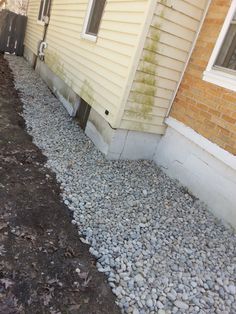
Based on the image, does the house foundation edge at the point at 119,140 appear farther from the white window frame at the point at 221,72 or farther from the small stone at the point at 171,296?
the small stone at the point at 171,296

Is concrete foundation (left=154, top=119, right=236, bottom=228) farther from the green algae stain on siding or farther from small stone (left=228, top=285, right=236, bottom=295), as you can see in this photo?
small stone (left=228, top=285, right=236, bottom=295)

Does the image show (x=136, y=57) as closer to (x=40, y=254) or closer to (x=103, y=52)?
(x=103, y=52)

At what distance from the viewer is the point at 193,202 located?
4.25 metres

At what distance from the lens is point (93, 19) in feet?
19.8

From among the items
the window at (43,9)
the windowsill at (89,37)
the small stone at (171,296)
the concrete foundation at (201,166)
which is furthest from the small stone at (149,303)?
the window at (43,9)

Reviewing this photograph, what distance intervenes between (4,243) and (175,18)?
3.61 meters

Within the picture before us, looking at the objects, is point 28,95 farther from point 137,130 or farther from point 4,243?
point 4,243

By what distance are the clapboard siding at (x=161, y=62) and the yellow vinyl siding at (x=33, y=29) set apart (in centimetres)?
671

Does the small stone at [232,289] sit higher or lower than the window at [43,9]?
lower

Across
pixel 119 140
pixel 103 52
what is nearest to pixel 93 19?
pixel 103 52

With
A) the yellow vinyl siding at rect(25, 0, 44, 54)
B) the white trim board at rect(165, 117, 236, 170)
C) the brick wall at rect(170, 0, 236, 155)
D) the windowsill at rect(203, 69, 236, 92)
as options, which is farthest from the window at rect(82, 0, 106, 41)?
the yellow vinyl siding at rect(25, 0, 44, 54)

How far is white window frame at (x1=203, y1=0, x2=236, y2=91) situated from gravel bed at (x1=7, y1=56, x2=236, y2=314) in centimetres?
160

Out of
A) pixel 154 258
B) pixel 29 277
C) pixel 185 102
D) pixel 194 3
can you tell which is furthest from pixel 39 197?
pixel 194 3

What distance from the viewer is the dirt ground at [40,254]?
240 centimetres
